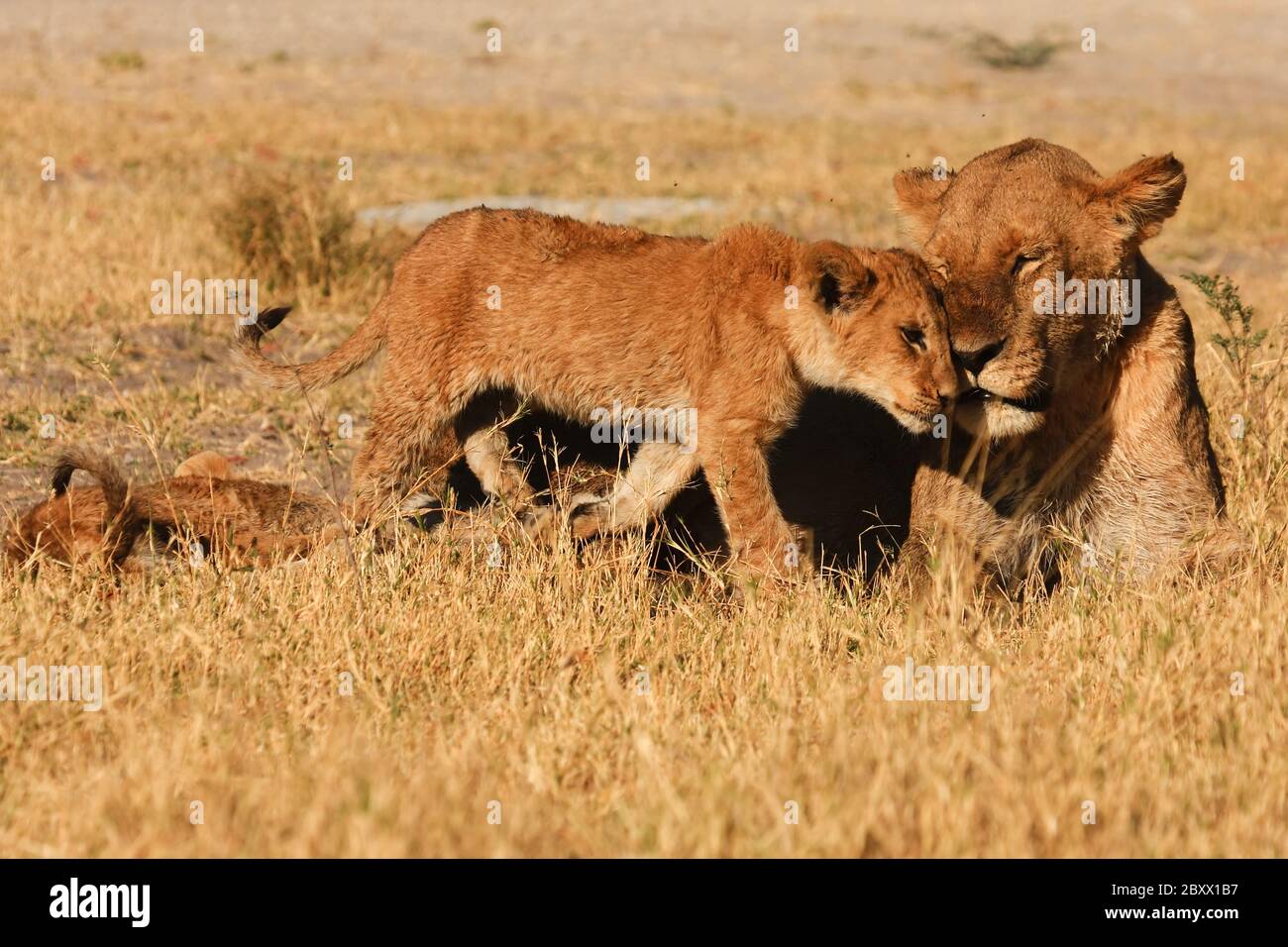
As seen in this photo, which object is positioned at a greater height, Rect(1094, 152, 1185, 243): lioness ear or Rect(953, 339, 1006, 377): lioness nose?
Rect(1094, 152, 1185, 243): lioness ear

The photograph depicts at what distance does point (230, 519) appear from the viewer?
5.43 meters

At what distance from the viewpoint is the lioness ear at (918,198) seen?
5020mm

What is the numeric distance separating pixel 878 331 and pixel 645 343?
78 centimetres

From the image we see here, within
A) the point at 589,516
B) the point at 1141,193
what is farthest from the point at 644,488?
the point at 1141,193

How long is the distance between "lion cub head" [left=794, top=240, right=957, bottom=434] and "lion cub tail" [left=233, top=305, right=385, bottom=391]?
1575 mm

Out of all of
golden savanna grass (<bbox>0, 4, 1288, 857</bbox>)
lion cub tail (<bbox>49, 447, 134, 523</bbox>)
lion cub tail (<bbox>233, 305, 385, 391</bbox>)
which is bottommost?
golden savanna grass (<bbox>0, 4, 1288, 857</bbox>)

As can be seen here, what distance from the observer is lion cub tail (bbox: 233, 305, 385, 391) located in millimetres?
5707

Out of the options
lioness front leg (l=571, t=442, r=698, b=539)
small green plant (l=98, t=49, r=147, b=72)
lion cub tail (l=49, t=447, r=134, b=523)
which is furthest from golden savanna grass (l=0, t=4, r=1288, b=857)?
small green plant (l=98, t=49, r=147, b=72)

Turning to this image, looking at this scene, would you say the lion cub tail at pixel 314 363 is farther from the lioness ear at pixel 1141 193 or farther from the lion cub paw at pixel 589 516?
the lioness ear at pixel 1141 193

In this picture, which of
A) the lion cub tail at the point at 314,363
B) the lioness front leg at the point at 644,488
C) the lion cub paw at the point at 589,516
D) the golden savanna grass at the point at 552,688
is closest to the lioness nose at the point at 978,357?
the golden savanna grass at the point at 552,688

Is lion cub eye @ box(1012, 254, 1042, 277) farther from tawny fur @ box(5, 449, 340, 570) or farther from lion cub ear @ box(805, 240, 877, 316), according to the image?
tawny fur @ box(5, 449, 340, 570)

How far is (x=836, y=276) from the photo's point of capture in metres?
4.91

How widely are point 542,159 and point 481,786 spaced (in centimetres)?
1458

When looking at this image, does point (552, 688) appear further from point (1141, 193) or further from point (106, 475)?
point (1141, 193)
